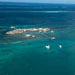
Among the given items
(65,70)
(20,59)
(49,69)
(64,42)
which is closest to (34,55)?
(20,59)

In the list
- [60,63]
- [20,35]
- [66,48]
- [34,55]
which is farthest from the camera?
[20,35]

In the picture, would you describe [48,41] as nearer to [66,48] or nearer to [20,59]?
[66,48]

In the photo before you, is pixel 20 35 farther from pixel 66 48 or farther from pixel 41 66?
pixel 41 66

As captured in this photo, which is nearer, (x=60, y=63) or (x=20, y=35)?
(x=60, y=63)

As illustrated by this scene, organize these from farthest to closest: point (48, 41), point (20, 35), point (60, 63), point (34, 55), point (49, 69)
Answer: point (20, 35) < point (48, 41) < point (34, 55) < point (60, 63) < point (49, 69)

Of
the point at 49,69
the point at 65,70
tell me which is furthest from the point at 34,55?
the point at 65,70

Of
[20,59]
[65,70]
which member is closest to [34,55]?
[20,59]

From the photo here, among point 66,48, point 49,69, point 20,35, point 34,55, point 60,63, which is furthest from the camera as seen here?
point 20,35

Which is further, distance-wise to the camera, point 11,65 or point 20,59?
point 20,59

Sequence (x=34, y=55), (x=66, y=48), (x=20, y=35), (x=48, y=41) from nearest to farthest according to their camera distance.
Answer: (x=34, y=55) → (x=66, y=48) → (x=48, y=41) → (x=20, y=35)
